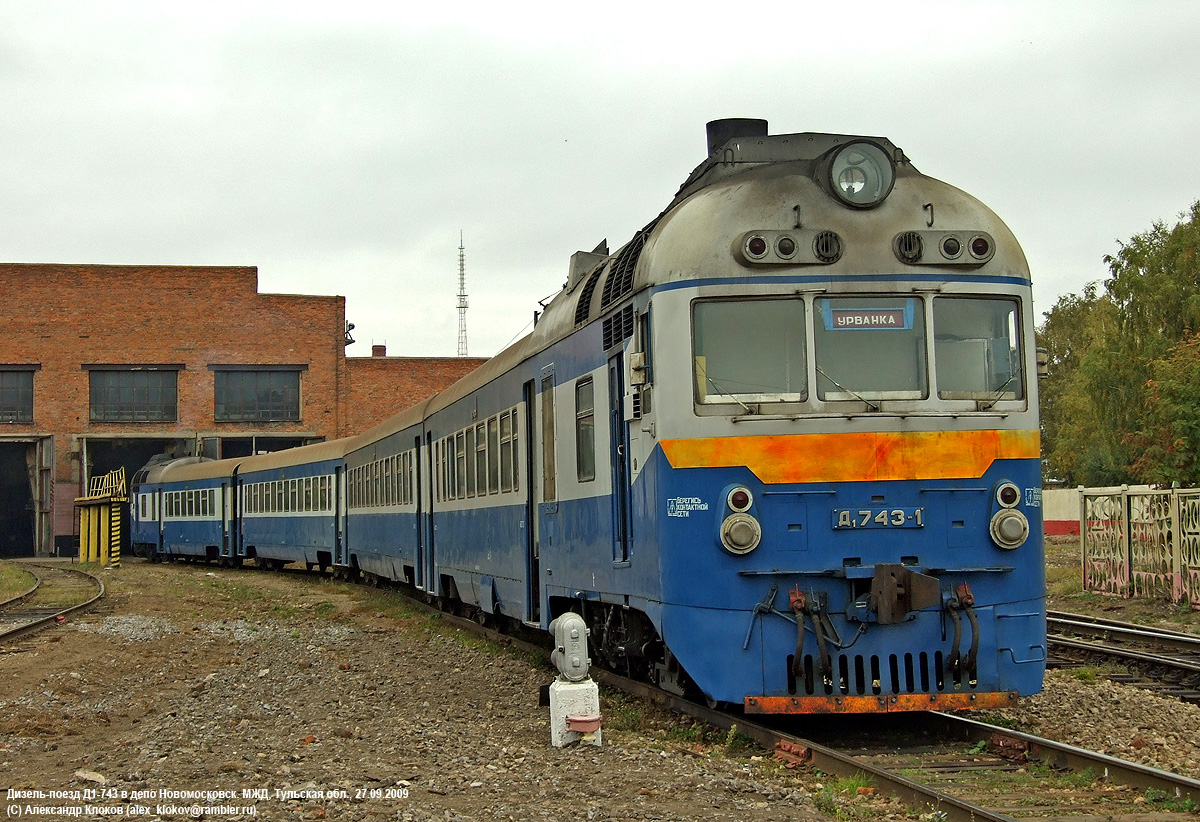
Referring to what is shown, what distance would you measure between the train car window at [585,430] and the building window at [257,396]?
39.3 metres

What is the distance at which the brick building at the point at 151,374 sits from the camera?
4594 cm

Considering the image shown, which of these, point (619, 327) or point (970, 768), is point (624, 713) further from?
point (970, 768)

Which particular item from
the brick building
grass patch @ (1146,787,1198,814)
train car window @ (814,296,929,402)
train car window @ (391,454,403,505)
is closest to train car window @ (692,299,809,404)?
train car window @ (814,296,929,402)

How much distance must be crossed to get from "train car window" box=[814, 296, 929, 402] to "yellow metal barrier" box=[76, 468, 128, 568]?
3376cm

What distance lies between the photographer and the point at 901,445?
25.3 feet

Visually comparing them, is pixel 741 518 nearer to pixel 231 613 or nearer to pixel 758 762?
pixel 758 762

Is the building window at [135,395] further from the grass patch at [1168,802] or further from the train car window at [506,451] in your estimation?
the grass patch at [1168,802]

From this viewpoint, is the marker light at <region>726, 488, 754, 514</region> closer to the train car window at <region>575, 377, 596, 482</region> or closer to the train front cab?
the train front cab

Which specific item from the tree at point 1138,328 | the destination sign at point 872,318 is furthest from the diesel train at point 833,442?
the tree at point 1138,328

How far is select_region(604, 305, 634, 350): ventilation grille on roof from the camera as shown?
844cm

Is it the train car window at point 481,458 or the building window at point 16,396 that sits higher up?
the building window at point 16,396

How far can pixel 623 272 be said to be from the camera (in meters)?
8.89

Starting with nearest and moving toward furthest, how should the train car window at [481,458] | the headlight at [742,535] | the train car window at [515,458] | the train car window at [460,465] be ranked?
the headlight at [742,535] < the train car window at [515,458] < the train car window at [481,458] < the train car window at [460,465]

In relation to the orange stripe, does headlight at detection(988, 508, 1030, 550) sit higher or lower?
lower
